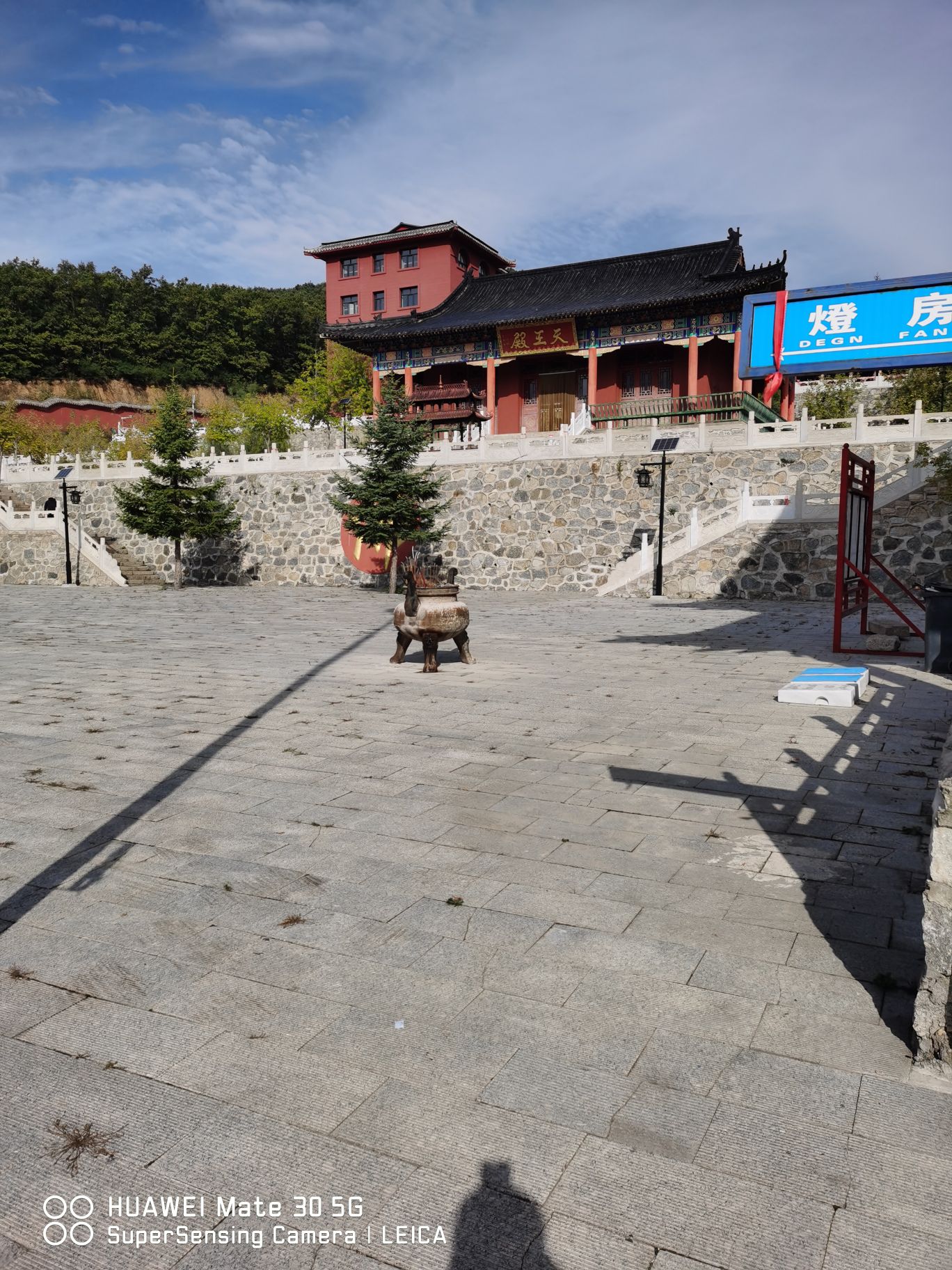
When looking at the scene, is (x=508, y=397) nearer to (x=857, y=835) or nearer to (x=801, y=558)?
(x=801, y=558)

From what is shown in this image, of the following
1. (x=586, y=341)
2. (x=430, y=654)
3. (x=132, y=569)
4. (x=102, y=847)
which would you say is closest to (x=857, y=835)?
(x=102, y=847)

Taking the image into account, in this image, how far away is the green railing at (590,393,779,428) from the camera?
26.5m

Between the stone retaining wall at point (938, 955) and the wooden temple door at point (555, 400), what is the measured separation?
31286 mm

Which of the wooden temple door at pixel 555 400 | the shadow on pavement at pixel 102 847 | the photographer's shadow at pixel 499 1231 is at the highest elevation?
the wooden temple door at pixel 555 400

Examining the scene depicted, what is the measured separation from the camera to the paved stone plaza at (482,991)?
2010mm

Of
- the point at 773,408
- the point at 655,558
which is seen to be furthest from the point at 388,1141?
the point at 773,408

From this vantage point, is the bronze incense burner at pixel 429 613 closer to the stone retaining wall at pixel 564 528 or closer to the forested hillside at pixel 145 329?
the stone retaining wall at pixel 564 528

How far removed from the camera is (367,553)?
27.5 meters

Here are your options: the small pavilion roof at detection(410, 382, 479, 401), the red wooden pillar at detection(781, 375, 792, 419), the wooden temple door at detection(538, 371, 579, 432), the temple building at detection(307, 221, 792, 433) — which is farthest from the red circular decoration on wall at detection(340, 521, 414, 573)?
the red wooden pillar at detection(781, 375, 792, 419)

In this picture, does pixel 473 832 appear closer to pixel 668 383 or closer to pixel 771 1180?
pixel 771 1180

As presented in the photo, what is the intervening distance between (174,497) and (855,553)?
2163 cm

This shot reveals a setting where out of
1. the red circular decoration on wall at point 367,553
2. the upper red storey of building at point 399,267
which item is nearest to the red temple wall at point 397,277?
the upper red storey of building at point 399,267

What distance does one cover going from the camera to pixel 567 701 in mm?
8305

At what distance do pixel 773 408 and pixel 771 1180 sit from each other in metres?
28.6
